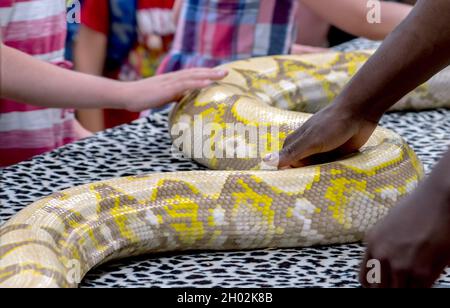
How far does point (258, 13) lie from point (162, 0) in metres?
0.36

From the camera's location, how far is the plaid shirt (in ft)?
7.31

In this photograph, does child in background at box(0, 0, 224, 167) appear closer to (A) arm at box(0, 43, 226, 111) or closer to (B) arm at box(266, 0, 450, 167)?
(A) arm at box(0, 43, 226, 111)

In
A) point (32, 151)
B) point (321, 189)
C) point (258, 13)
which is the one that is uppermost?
point (258, 13)

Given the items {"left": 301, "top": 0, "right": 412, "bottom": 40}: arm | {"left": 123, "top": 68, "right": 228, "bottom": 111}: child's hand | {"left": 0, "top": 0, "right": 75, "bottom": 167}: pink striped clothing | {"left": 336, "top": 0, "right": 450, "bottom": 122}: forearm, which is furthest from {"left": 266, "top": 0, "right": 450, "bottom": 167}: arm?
{"left": 301, "top": 0, "right": 412, "bottom": 40}: arm

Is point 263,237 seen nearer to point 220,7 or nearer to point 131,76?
point 220,7

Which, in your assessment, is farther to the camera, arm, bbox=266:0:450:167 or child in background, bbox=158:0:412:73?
child in background, bbox=158:0:412:73

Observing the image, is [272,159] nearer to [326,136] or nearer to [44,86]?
[326,136]

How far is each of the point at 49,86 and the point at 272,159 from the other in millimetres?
442

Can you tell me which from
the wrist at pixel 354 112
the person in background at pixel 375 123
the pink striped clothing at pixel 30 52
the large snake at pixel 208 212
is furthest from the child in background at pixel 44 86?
the wrist at pixel 354 112

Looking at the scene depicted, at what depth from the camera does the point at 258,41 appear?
7.52 feet

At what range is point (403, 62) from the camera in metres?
1.20

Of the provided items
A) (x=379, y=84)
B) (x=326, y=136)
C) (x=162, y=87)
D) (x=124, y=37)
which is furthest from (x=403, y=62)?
(x=124, y=37)

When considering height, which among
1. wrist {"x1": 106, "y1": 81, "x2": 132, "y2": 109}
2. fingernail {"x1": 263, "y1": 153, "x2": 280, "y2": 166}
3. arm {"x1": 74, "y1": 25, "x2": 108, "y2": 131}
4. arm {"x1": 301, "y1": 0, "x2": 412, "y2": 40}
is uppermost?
arm {"x1": 301, "y1": 0, "x2": 412, "y2": 40}

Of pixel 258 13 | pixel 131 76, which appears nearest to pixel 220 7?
pixel 258 13
